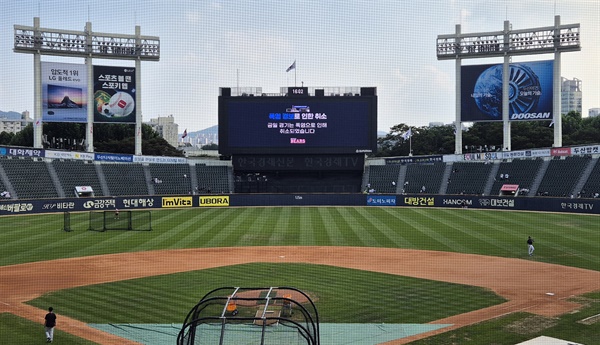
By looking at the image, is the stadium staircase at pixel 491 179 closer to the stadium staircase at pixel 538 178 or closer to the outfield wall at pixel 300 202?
the stadium staircase at pixel 538 178

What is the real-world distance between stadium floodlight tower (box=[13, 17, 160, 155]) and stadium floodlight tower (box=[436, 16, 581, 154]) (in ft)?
105

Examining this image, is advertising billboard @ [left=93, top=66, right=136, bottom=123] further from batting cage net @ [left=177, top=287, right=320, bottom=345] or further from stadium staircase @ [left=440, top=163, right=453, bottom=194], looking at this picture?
batting cage net @ [left=177, top=287, right=320, bottom=345]

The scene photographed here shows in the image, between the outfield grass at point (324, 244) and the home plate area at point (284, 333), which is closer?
the home plate area at point (284, 333)

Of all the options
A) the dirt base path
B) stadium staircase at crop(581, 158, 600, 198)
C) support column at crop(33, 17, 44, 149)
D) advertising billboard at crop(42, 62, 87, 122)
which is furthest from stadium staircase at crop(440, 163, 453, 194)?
support column at crop(33, 17, 44, 149)

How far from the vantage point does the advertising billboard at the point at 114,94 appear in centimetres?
4981

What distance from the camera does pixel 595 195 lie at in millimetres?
42969

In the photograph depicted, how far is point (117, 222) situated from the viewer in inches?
1395

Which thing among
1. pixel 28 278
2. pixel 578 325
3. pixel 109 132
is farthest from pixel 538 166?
pixel 109 132

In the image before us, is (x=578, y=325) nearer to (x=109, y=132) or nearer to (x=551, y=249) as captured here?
(x=551, y=249)

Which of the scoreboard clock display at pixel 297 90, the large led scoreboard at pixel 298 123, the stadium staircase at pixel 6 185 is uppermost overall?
the scoreboard clock display at pixel 297 90

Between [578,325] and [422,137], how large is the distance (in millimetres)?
80325

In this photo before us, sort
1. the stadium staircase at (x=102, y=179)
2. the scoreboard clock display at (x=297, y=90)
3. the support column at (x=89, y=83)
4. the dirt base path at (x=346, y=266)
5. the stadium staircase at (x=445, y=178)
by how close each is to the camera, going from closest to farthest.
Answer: the dirt base path at (x=346, y=266) → the stadium staircase at (x=102, y=179) → the support column at (x=89, y=83) → the scoreboard clock display at (x=297, y=90) → the stadium staircase at (x=445, y=178)

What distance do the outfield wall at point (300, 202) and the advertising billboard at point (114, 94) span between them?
10.6 meters

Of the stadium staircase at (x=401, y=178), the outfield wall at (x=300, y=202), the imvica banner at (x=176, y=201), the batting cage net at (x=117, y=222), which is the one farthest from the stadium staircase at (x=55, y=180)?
the stadium staircase at (x=401, y=178)
